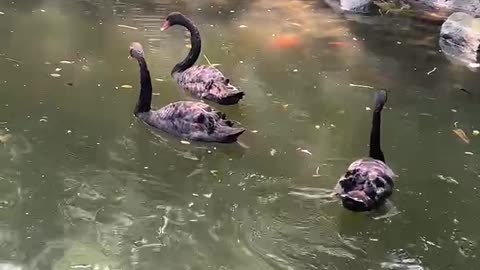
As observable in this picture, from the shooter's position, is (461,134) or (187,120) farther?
(461,134)

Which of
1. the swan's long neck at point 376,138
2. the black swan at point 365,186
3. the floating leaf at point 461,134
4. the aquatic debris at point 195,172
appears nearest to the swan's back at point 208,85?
the aquatic debris at point 195,172

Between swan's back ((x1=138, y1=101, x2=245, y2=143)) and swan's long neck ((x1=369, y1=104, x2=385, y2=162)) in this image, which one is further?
swan's back ((x1=138, y1=101, x2=245, y2=143))

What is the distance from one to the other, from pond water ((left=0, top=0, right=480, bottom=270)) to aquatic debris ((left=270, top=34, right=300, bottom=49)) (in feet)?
0.12

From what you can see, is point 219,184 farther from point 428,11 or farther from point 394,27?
point 428,11

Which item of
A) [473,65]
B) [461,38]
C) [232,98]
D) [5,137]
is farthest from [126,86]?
[461,38]

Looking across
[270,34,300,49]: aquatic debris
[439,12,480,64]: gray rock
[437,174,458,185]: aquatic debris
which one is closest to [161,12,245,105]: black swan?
[270,34,300,49]: aquatic debris

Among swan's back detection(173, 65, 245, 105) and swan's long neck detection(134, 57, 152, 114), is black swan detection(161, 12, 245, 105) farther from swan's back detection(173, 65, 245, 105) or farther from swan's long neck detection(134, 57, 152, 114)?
swan's long neck detection(134, 57, 152, 114)

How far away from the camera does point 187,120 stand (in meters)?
4.58

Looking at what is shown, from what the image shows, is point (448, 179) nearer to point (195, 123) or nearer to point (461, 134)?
point (461, 134)

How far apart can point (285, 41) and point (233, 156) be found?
8.37 feet

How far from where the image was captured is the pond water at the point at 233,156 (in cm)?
350

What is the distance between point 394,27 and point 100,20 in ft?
9.79

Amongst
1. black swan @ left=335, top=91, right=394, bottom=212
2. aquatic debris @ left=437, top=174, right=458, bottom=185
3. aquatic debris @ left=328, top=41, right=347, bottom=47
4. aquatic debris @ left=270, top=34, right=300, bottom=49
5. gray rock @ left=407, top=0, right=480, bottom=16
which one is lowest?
gray rock @ left=407, top=0, right=480, bottom=16

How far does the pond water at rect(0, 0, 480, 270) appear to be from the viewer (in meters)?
3.50
